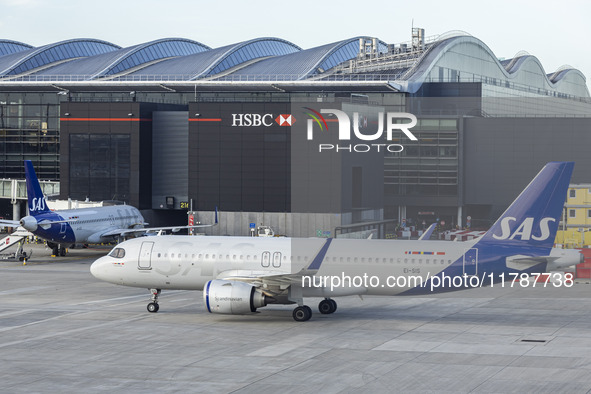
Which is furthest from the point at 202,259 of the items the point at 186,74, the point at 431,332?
the point at 186,74

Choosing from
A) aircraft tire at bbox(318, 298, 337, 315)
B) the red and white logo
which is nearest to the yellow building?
the red and white logo

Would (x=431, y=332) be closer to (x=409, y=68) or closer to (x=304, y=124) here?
(x=304, y=124)

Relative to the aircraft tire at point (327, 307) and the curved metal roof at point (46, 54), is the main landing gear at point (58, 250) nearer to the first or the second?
the aircraft tire at point (327, 307)

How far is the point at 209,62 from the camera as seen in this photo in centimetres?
13688

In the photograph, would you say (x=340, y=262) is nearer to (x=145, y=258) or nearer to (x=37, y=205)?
(x=145, y=258)

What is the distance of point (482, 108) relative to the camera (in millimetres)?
124375

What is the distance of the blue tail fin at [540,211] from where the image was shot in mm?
40875

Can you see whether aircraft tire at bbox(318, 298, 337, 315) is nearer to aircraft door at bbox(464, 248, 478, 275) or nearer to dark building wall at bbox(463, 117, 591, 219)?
aircraft door at bbox(464, 248, 478, 275)

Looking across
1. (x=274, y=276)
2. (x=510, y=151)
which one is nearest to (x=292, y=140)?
(x=510, y=151)

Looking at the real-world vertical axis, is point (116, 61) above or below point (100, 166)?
above

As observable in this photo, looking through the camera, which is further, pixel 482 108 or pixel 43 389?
pixel 482 108

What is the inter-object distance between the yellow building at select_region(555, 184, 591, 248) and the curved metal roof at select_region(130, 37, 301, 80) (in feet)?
242

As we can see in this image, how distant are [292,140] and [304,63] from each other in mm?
43705

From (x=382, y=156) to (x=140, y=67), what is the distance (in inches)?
2601
